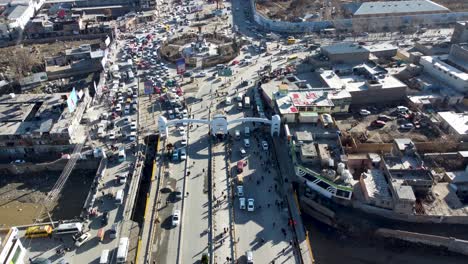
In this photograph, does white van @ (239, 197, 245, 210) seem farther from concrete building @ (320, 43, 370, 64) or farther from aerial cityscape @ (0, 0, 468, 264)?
concrete building @ (320, 43, 370, 64)

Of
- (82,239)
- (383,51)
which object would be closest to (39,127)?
(82,239)

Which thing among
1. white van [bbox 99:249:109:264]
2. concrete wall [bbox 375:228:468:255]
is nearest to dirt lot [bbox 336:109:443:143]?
concrete wall [bbox 375:228:468:255]

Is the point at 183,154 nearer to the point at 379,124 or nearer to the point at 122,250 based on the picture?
the point at 122,250

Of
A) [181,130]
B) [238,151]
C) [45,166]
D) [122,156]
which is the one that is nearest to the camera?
[122,156]

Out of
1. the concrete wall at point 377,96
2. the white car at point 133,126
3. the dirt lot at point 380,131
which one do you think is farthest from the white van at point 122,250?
the concrete wall at point 377,96

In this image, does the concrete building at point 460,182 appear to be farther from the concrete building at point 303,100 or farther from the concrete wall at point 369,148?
the concrete building at point 303,100


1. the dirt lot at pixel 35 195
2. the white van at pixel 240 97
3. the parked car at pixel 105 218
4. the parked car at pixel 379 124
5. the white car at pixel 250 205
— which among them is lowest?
the dirt lot at pixel 35 195

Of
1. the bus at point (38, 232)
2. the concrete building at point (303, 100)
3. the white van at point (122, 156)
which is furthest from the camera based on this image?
the concrete building at point (303, 100)
